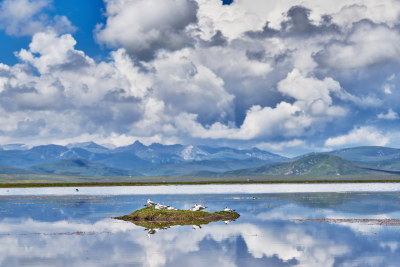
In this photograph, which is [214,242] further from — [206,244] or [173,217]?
[173,217]

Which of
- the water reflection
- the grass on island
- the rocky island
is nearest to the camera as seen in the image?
the water reflection

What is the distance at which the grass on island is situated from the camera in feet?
220

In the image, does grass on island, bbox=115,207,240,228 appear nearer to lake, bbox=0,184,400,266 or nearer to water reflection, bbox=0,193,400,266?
lake, bbox=0,184,400,266

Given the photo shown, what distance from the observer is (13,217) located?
79688 millimetres

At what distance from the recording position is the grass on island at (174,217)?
220 feet

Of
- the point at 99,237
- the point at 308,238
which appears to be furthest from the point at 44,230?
the point at 308,238

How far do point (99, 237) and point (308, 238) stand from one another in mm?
22129

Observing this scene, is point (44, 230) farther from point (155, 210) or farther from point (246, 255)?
point (246, 255)

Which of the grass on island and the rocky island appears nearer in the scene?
the grass on island

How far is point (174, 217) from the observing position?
68688 millimetres

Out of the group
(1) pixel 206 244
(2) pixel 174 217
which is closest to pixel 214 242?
(1) pixel 206 244

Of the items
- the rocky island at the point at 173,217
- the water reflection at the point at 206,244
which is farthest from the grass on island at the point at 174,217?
the water reflection at the point at 206,244

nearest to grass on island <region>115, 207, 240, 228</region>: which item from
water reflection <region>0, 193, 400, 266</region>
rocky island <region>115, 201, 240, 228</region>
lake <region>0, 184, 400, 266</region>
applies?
rocky island <region>115, 201, 240, 228</region>

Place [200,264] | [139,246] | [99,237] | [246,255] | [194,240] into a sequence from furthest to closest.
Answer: [99,237] → [194,240] → [139,246] → [246,255] → [200,264]
